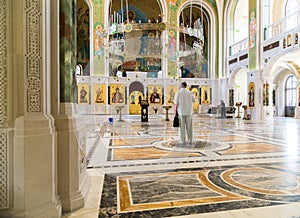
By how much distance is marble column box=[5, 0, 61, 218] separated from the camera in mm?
1885

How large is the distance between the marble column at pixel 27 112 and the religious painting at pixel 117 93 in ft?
64.5

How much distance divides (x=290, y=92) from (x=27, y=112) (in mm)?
23112

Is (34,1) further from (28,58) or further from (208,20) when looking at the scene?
(208,20)

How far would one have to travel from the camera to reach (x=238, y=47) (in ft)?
67.6

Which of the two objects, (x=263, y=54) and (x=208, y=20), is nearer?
(x=263, y=54)

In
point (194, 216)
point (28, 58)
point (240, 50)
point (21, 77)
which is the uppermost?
point (240, 50)

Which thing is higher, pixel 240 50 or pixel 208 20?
pixel 208 20

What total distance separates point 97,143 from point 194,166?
3.20 m

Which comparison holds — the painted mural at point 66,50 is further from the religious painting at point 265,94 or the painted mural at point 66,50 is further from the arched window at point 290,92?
the arched window at point 290,92

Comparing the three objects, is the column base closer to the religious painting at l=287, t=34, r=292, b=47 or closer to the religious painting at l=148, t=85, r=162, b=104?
the religious painting at l=287, t=34, r=292, b=47

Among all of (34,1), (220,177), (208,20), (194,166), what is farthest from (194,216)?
Result: (208,20)

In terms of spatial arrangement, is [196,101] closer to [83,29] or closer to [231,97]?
[231,97]

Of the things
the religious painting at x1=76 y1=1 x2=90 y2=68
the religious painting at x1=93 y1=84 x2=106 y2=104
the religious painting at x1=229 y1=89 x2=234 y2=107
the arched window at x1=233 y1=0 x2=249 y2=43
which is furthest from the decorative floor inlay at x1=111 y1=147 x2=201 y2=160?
the arched window at x1=233 y1=0 x2=249 y2=43

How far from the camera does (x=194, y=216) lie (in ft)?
6.68
